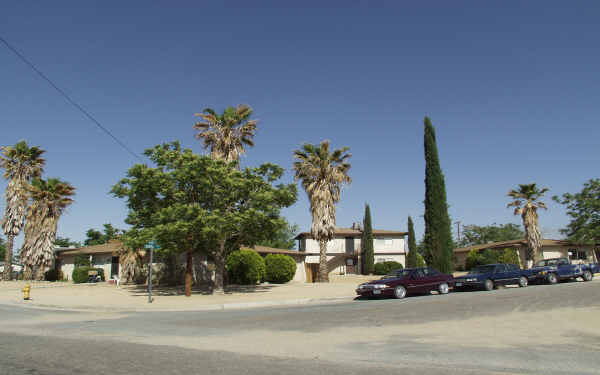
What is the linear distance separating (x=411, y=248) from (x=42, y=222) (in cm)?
3670

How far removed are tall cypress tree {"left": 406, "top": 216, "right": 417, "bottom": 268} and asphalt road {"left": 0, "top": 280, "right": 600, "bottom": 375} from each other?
28.9 metres

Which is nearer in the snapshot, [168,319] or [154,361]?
[154,361]

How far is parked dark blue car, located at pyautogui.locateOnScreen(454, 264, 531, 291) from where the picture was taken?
20.6 m

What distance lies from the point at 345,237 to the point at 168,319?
37.3 m

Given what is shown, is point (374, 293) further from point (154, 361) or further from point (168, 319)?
point (154, 361)

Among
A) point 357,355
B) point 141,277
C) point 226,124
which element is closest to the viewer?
point 357,355

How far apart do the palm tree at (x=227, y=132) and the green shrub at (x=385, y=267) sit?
22279 millimetres

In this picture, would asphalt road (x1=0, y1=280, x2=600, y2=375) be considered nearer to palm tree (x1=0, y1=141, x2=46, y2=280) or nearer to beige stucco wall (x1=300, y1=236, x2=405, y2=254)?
palm tree (x1=0, y1=141, x2=46, y2=280)

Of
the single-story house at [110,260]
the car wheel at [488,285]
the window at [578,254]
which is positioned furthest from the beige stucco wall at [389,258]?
the car wheel at [488,285]

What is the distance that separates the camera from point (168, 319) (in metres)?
13.1

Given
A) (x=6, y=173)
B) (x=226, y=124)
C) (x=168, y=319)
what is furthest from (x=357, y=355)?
(x=6, y=173)

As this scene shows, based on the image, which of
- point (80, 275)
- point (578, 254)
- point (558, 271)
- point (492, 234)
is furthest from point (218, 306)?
point (492, 234)

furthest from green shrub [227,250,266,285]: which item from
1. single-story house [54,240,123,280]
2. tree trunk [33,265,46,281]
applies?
tree trunk [33,265,46,281]

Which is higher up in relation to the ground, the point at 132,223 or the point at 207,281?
the point at 132,223
